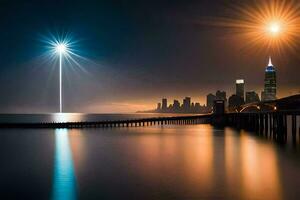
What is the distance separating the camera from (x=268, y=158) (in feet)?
126

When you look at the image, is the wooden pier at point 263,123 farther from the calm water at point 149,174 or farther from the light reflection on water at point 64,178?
the light reflection on water at point 64,178

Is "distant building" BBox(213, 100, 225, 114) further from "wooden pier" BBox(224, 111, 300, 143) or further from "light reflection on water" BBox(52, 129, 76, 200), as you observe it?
"light reflection on water" BBox(52, 129, 76, 200)

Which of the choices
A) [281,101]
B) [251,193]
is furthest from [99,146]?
[281,101]

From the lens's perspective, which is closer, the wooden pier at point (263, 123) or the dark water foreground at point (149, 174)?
the dark water foreground at point (149, 174)

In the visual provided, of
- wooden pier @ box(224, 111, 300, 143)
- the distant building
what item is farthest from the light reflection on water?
the distant building

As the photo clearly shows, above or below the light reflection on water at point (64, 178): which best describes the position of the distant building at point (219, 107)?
above

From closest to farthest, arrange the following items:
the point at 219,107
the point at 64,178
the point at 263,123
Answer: the point at 64,178 < the point at 263,123 < the point at 219,107

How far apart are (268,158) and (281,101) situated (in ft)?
169

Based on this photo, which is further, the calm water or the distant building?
the distant building

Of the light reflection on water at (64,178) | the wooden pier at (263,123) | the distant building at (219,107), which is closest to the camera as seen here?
the light reflection on water at (64,178)

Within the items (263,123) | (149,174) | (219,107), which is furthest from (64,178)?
(219,107)

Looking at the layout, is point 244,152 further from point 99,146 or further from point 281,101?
point 281,101

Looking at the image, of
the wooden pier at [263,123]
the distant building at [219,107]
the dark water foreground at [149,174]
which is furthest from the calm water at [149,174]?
the distant building at [219,107]

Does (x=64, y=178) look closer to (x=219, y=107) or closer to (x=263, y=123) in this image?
(x=263, y=123)
